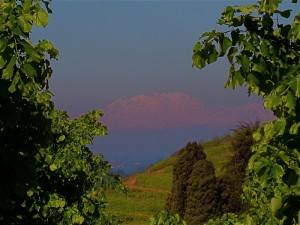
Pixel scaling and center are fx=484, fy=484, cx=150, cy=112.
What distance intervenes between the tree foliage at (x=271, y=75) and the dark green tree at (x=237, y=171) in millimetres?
26531

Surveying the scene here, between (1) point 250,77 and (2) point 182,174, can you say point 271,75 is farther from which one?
(2) point 182,174

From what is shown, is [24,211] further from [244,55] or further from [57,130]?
[57,130]

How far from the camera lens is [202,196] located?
3388 cm

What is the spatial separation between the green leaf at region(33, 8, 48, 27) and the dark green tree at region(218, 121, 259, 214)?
90.1 feet

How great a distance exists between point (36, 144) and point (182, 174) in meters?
32.4

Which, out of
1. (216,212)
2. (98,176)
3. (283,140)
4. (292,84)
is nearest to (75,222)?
(98,176)

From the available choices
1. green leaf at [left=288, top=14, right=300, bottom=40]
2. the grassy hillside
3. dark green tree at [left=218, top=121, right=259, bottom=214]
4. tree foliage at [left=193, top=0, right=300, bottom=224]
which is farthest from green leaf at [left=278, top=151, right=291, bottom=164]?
the grassy hillside

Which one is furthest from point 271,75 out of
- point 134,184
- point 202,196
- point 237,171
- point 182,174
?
point 134,184

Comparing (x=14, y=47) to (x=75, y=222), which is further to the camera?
(x=75, y=222)

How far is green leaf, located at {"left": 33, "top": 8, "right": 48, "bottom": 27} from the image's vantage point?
13.1 ft

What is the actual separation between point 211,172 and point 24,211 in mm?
28570

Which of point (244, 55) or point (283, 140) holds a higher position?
point (244, 55)

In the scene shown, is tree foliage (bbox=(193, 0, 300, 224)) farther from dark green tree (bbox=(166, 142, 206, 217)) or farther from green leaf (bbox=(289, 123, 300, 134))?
dark green tree (bbox=(166, 142, 206, 217))

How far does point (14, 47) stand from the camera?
3859 millimetres
